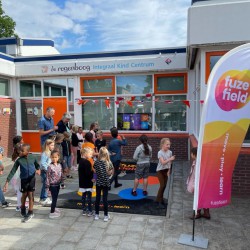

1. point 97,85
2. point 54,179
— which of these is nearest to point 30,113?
point 97,85

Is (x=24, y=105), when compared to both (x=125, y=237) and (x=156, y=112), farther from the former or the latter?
(x=125, y=237)

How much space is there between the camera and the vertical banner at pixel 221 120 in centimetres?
344

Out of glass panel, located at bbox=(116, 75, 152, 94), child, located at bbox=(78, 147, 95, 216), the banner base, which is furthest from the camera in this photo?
glass panel, located at bbox=(116, 75, 152, 94)

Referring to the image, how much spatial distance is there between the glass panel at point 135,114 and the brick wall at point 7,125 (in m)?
4.41

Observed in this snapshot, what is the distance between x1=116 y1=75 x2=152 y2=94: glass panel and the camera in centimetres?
989

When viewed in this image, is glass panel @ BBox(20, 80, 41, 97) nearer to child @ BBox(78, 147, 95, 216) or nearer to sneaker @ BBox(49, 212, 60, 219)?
child @ BBox(78, 147, 95, 216)

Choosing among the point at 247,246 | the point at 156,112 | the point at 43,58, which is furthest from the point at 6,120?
the point at 247,246

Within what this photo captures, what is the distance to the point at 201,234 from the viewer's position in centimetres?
408

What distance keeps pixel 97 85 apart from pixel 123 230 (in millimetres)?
7016

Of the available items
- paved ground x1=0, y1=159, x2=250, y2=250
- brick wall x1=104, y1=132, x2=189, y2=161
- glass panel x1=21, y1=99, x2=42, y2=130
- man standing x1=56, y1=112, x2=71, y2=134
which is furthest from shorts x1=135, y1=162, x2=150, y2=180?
glass panel x1=21, y1=99, x2=42, y2=130

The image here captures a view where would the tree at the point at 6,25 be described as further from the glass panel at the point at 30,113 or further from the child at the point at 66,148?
the child at the point at 66,148

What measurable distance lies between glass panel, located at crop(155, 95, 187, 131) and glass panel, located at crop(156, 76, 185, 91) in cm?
34

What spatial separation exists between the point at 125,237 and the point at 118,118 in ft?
21.6

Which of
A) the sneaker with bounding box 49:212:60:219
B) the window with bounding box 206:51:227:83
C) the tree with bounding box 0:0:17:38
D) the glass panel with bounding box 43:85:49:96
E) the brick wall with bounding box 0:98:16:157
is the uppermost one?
the tree with bounding box 0:0:17:38
